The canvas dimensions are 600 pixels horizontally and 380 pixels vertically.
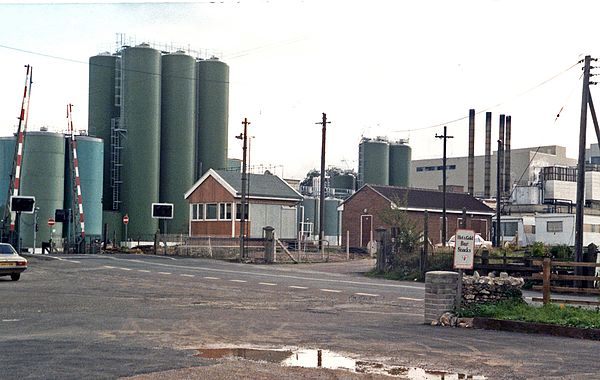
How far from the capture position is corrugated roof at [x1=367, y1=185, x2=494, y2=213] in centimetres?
6525

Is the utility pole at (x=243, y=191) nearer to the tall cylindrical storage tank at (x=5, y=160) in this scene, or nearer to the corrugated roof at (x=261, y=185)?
the corrugated roof at (x=261, y=185)

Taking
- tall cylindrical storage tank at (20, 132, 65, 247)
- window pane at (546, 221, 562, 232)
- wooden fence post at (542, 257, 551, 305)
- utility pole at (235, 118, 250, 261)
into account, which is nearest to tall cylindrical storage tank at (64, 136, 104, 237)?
tall cylindrical storage tank at (20, 132, 65, 247)

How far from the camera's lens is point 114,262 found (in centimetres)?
4456

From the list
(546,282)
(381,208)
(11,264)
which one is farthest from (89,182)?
(546,282)

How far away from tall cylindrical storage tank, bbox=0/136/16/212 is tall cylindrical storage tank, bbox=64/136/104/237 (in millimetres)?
4210

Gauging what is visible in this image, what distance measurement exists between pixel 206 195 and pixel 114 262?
1789cm

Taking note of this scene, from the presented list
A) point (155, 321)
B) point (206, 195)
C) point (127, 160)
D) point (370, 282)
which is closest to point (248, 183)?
point (206, 195)

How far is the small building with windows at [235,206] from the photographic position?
59.8 meters

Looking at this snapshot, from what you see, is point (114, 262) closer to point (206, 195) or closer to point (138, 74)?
point (206, 195)

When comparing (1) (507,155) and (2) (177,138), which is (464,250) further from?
(1) (507,155)

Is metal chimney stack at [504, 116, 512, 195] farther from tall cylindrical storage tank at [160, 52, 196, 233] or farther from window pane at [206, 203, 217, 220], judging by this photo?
window pane at [206, 203, 217, 220]

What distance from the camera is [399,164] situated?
100m

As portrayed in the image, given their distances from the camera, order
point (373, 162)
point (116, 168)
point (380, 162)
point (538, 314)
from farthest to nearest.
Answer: point (380, 162) < point (373, 162) < point (116, 168) < point (538, 314)

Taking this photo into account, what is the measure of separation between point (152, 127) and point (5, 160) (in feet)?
41.1
